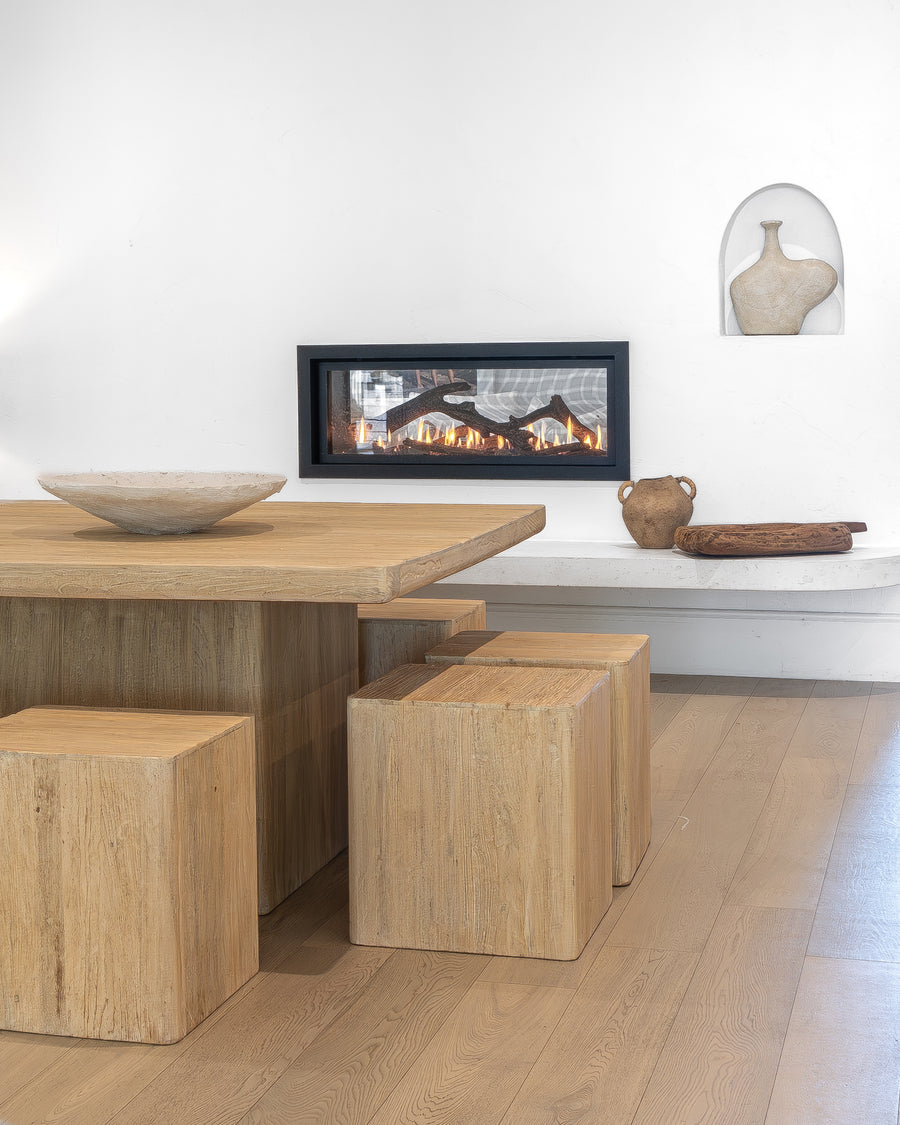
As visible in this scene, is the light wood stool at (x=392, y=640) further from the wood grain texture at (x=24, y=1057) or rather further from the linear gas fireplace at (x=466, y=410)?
the linear gas fireplace at (x=466, y=410)

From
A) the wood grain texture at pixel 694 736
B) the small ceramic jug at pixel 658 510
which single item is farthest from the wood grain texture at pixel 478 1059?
the small ceramic jug at pixel 658 510

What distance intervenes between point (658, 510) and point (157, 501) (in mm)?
2337

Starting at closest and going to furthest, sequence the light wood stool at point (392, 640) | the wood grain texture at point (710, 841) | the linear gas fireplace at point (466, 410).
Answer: the wood grain texture at point (710, 841)
the light wood stool at point (392, 640)
the linear gas fireplace at point (466, 410)

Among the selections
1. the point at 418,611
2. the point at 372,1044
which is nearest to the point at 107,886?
the point at 372,1044

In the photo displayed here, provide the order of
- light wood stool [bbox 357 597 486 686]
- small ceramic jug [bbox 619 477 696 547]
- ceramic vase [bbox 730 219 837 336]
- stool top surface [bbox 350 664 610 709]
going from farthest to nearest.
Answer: ceramic vase [bbox 730 219 837 336] < small ceramic jug [bbox 619 477 696 547] < light wood stool [bbox 357 597 486 686] < stool top surface [bbox 350 664 610 709]

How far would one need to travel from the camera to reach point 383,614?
2953 mm

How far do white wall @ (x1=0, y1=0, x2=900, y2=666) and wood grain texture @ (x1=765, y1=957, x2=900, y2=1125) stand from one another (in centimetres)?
251

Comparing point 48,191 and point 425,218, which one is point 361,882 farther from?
point 48,191

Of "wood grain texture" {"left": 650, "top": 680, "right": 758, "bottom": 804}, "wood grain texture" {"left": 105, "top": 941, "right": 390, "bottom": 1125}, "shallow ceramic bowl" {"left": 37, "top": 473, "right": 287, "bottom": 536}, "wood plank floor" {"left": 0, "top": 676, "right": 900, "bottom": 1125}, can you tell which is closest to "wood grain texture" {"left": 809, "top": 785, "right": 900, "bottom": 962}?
"wood plank floor" {"left": 0, "top": 676, "right": 900, "bottom": 1125}

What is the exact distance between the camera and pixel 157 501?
228 cm

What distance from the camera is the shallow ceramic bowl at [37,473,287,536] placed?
89.6 inches

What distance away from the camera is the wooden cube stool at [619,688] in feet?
8.27

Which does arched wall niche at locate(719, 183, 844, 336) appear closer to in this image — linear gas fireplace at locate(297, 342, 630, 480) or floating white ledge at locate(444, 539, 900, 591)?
linear gas fireplace at locate(297, 342, 630, 480)

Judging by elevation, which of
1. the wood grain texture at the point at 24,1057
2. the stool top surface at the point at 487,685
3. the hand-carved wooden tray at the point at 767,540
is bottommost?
the wood grain texture at the point at 24,1057
